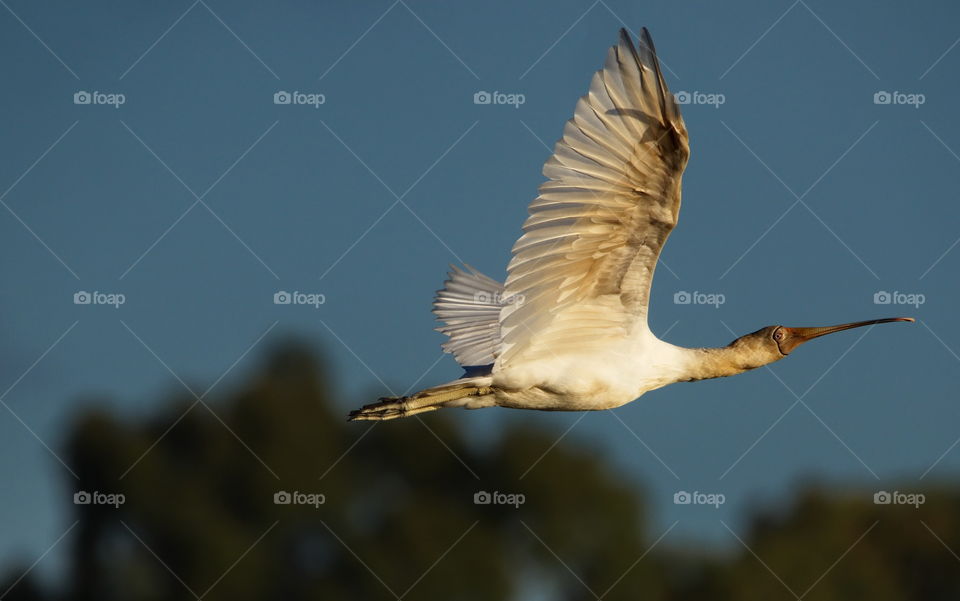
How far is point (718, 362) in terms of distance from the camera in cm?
1581

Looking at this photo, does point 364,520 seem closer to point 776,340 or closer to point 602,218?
point 776,340

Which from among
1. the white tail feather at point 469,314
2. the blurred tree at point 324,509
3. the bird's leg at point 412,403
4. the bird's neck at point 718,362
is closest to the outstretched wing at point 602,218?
the bird's leg at point 412,403

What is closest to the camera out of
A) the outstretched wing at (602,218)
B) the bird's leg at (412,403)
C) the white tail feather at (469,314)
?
the outstretched wing at (602,218)

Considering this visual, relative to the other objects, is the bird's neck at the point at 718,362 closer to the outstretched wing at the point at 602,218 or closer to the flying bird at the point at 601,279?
the flying bird at the point at 601,279

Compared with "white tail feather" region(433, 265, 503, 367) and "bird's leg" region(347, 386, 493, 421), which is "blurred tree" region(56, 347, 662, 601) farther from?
"bird's leg" region(347, 386, 493, 421)

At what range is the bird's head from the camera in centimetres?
1617

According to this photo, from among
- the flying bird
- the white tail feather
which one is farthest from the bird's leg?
the white tail feather

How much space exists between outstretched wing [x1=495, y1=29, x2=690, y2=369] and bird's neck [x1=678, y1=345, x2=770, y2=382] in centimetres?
100

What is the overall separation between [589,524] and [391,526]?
7026mm

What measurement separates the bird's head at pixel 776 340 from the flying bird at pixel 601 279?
1 centimetres

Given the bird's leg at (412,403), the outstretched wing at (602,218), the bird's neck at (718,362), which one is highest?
the outstretched wing at (602,218)

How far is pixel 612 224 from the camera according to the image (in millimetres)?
13586

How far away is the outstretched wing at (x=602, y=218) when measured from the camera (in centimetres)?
1259

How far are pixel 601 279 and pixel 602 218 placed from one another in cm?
105
